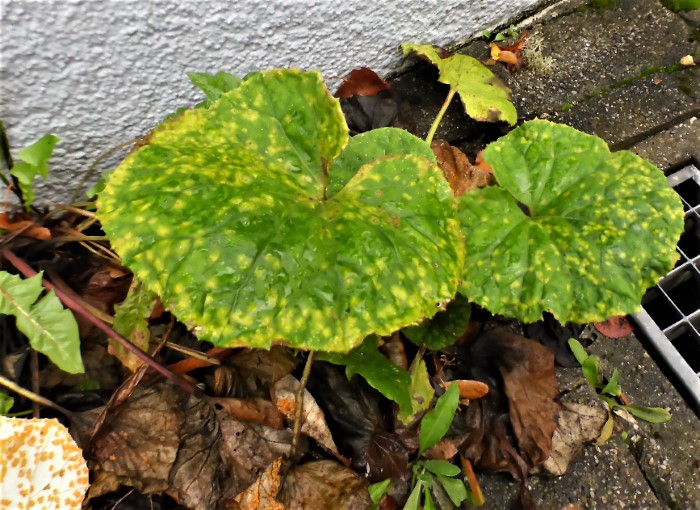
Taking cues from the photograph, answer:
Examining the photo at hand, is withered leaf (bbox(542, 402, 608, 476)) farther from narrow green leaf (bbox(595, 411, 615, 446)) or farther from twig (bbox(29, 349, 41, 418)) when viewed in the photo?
twig (bbox(29, 349, 41, 418))

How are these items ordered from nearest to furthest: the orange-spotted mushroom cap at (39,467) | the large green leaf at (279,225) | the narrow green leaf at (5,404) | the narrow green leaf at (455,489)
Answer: the large green leaf at (279,225) → the orange-spotted mushroom cap at (39,467) → the narrow green leaf at (5,404) → the narrow green leaf at (455,489)

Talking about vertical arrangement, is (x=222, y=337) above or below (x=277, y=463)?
above

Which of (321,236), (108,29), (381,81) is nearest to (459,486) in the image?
(321,236)

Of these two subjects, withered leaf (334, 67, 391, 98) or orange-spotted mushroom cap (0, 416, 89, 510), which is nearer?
orange-spotted mushroom cap (0, 416, 89, 510)

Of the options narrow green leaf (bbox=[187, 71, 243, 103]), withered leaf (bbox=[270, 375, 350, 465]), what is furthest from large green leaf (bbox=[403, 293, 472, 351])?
narrow green leaf (bbox=[187, 71, 243, 103])

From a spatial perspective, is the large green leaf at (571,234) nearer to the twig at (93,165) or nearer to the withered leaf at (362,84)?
the withered leaf at (362,84)

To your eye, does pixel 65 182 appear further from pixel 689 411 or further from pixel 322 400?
pixel 689 411

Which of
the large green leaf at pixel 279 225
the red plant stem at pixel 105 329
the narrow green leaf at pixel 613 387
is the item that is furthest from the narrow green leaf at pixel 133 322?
the narrow green leaf at pixel 613 387
